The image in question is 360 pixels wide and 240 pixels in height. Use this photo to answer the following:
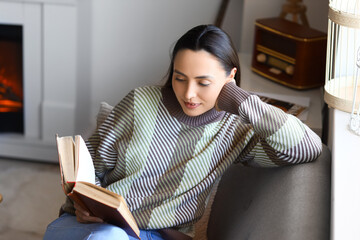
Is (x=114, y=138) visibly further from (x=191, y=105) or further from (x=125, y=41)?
(x=125, y=41)

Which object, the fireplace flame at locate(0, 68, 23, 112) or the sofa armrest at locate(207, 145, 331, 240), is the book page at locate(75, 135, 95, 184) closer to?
the sofa armrest at locate(207, 145, 331, 240)

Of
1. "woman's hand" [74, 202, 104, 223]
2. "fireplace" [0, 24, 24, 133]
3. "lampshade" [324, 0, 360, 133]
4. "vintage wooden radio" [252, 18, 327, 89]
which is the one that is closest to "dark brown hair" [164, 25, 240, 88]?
"lampshade" [324, 0, 360, 133]

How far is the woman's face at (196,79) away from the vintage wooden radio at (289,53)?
816 mm

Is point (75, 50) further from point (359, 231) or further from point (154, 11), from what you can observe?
point (359, 231)

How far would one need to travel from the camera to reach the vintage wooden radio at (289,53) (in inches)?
85.7

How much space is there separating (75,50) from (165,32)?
1.48 ft

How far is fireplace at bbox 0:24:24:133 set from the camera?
2893mm

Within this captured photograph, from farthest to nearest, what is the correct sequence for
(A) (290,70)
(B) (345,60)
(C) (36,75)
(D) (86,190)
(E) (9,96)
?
(E) (9,96)
(C) (36,75)
(A) (290,70)
(B) (345,60)
(D) (86,190)

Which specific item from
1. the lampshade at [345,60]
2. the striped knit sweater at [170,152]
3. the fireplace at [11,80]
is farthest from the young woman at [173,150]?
the fireplace at [11,80]

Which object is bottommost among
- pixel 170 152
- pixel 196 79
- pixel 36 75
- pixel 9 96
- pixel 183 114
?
pixel 9 96

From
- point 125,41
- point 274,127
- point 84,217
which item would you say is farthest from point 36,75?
point 274,127

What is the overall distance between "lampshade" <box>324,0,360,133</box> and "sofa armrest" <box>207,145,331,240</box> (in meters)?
0.14

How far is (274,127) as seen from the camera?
4.63 feet

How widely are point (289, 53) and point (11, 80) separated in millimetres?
1479
